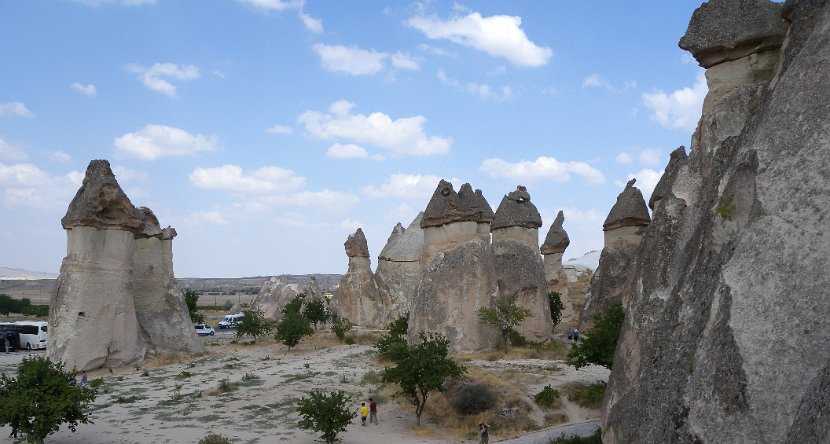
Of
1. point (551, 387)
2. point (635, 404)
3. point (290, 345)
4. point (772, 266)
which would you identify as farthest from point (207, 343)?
point (772, 266)

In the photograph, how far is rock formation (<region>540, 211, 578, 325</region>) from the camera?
31578mm

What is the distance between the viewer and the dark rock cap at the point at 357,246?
35375 mm

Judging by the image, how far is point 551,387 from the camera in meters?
13.5

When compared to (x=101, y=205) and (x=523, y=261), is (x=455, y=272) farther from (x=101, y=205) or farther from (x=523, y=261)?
(x=101, y=205)

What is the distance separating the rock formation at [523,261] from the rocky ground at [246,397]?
4732 mm

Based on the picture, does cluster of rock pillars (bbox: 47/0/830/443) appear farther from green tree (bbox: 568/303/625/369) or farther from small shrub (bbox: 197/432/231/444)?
small shrub (bbox: 197/432/231/444)

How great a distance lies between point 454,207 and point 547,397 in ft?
24.6

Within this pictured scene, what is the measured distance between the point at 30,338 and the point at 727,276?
2778 cm

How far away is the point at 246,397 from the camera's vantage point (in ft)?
48.5

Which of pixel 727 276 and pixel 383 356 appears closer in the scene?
pixel 727 276

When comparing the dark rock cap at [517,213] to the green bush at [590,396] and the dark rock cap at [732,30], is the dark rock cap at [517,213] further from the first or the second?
the dark rock cap at [732,30]

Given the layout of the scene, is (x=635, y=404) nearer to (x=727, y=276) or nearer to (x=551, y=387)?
(x=727, y=276)

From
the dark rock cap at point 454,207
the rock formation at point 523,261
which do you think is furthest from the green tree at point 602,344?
the rock formation at point 523,261

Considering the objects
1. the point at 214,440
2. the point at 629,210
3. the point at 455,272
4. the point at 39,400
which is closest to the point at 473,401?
the point at 214,440
